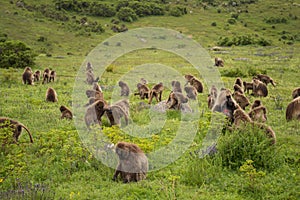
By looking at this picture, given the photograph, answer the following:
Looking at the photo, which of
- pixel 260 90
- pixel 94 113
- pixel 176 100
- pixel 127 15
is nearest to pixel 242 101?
pixel 176 100

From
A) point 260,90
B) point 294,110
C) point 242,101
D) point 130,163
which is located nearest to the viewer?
point 130,163

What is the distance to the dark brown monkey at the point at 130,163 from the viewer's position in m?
7.65

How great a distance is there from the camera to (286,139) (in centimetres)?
1025

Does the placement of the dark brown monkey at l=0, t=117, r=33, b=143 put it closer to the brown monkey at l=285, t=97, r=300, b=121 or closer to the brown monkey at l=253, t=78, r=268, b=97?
the brown monkey at l=285, t=97, r=300, b=121

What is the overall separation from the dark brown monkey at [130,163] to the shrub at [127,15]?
2430 inches

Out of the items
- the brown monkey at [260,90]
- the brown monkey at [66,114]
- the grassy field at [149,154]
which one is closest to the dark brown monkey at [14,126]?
the grassy field at [149,154]

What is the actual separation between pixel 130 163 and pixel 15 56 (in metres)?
22.7

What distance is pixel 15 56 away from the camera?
27.8 meters

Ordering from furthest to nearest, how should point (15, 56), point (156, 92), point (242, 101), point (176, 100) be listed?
point (15, 56) → point (156, 92) → point (176, 100) → point (242, 101)

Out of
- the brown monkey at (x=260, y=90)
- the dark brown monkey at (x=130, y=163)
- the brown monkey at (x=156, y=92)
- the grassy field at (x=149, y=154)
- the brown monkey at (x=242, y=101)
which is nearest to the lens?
the grassy field at (x=149, y=154)

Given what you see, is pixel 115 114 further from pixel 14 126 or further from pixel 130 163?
pixel 130 163

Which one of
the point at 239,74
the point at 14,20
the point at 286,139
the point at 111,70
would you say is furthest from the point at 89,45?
the point at 286,139

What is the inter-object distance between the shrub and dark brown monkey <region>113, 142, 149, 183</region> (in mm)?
61712

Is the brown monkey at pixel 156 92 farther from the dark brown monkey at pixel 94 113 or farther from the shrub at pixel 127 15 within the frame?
the shrub at pixel 127 15
